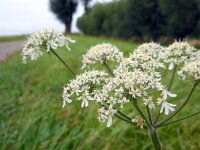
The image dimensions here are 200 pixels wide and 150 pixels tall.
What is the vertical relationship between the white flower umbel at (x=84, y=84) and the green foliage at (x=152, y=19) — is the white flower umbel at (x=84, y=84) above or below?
below

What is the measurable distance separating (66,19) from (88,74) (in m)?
91.5

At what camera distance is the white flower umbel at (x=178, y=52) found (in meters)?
3.55

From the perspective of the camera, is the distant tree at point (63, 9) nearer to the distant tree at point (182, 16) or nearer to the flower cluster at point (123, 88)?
the distant tree at point (182, 16)

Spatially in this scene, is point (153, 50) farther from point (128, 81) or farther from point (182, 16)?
point (182, 16)

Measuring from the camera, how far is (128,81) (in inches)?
101

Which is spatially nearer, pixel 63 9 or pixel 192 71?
pixel 192 71

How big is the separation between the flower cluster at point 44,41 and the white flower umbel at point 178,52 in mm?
847

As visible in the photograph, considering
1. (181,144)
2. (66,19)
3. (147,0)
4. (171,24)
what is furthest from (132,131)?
(66,19)

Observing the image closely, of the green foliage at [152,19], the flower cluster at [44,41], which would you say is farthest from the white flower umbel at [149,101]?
the green foliage at [152,19]

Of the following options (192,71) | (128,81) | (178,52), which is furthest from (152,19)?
(128,81)

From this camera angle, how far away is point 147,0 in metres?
54.5

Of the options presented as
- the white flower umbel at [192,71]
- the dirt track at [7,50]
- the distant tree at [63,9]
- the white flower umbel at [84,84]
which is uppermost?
the distant tree at [63,9]

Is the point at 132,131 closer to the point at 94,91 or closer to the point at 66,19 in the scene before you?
the point at 94,91

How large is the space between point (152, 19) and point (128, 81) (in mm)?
53254
